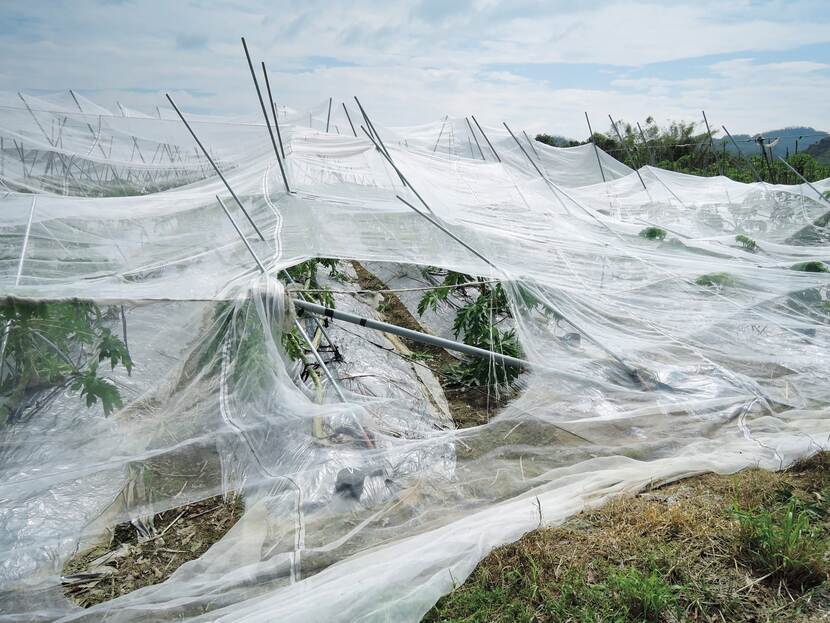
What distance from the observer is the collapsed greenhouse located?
246 cm

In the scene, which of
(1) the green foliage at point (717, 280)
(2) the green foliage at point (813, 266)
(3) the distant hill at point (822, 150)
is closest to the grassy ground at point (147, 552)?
(1) the green foliage at point (717, 280)

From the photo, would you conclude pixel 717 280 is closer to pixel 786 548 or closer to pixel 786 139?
pixel 786 548

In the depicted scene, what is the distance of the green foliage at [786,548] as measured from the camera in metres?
2.38

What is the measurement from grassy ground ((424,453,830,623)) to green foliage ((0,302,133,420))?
1.84 meters

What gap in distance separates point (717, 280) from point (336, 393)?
9.59 feet

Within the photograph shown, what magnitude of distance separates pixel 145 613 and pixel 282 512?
2.13ft

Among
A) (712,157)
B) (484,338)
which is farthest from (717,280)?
(712,157)

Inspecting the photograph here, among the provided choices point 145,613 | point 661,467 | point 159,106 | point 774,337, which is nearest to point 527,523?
point 661,467

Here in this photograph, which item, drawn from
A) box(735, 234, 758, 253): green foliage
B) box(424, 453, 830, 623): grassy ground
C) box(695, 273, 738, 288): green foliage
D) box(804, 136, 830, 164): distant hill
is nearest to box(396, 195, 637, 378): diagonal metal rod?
box(424, 453, 830, 623): grassy ground

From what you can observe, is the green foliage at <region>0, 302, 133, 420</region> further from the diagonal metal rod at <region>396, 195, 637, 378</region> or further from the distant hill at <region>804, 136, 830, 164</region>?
the distant hill at <region>804, 136, 830, 164</region>

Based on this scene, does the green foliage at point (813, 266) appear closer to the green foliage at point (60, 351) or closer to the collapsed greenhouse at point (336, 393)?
the collapsed greenhouse at point (336, 393)

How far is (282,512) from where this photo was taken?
2672 millimetres

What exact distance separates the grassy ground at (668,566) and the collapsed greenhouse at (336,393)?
Answer: 0.12 metres

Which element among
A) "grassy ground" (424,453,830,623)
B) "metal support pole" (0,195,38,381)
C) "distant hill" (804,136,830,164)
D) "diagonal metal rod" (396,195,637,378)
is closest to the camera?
"grassy ground" (424,453,830,623)
